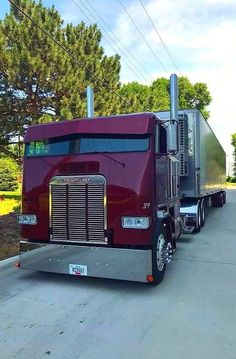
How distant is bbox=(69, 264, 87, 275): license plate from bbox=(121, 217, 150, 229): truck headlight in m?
0.86

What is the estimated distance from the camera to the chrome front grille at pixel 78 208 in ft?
19.2

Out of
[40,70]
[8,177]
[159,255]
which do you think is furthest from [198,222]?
[8,177]

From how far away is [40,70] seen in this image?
1611 centimetres

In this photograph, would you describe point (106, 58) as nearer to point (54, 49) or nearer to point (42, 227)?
point (54, 49)

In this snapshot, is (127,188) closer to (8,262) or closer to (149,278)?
(149,278)

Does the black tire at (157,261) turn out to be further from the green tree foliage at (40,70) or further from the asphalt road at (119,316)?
the green tree foliage at (40,70)

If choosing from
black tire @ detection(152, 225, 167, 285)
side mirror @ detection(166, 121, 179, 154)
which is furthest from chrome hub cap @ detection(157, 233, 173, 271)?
side mirror @ detection(166, 121, 179, 154)

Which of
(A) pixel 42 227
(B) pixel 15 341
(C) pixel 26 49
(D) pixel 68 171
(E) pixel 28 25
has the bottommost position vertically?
(B) pixel 15 341

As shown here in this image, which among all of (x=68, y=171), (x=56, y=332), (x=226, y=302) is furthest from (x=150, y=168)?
(x=56, y=332)

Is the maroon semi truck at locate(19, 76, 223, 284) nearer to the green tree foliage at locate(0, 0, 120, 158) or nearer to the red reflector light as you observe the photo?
the red reflector light

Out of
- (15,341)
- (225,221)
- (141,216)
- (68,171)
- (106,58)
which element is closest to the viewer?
(15,341)

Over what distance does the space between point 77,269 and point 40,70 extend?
12.0m

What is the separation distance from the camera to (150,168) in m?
5.78

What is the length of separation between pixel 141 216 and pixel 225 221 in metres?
9.59
